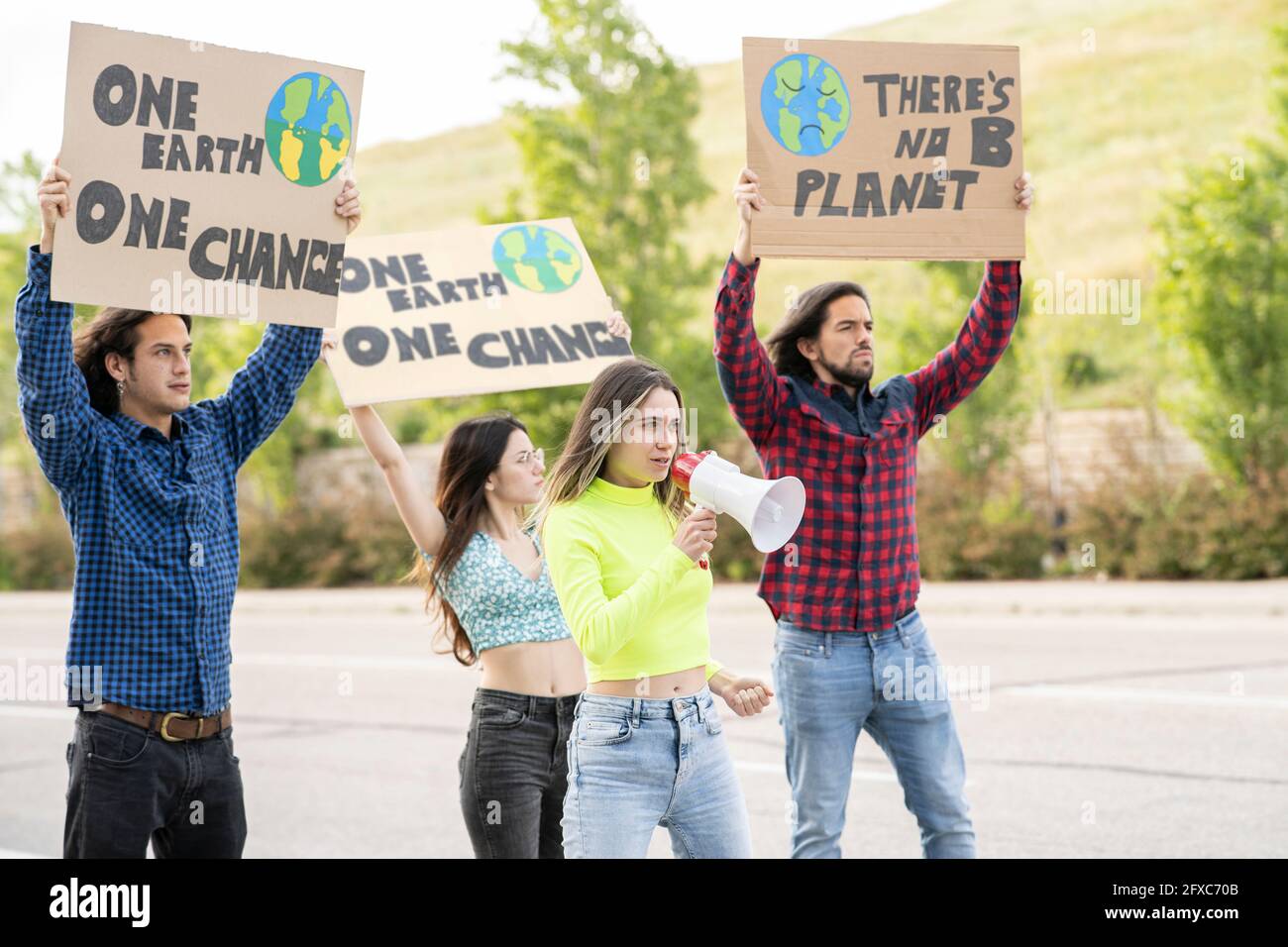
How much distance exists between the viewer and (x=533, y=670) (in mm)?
4383

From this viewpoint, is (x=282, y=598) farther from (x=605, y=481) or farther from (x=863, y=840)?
(x=605, y=481)

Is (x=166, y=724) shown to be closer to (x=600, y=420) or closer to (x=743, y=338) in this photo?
(x=600, y=420)

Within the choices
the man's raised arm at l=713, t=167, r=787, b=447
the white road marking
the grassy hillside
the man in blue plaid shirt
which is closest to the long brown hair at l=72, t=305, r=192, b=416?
the man in blue plaid shirt

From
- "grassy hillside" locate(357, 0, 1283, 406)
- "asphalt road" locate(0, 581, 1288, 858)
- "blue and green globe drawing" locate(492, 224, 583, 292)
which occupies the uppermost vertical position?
"grassy hillside" locate(357, 0, 1283, 406)

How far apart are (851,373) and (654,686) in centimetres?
134

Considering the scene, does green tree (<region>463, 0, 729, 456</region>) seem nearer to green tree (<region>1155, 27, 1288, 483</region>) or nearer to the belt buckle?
green tree (<region>1155, 27, 1288, 483</region>)

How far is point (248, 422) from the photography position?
4203 mm

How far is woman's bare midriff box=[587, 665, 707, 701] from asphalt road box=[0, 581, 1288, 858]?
2.90 meters

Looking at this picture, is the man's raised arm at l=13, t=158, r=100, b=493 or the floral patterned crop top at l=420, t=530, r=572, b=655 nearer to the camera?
the man's raised arm at l=13, t=158, r=100, b=493

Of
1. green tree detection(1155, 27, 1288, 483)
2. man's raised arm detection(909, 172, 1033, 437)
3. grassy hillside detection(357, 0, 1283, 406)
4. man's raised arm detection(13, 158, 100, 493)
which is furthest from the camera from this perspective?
grassy hillside detection(357, 0, 1283, 406)

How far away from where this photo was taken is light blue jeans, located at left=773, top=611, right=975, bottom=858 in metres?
4.39

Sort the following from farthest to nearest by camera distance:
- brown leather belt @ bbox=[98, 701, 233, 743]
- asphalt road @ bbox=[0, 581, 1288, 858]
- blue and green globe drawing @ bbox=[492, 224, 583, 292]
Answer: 1. asphalt road @ bbox=[0, 581, 1288, 858]
2. blue and green globe drawing @ bbox=[492, 224, 583, 292]
3. brown leather belt @ bbox=[98, 701, 233, 743]

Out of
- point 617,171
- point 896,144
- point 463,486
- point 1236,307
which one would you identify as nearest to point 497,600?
point 463,486
